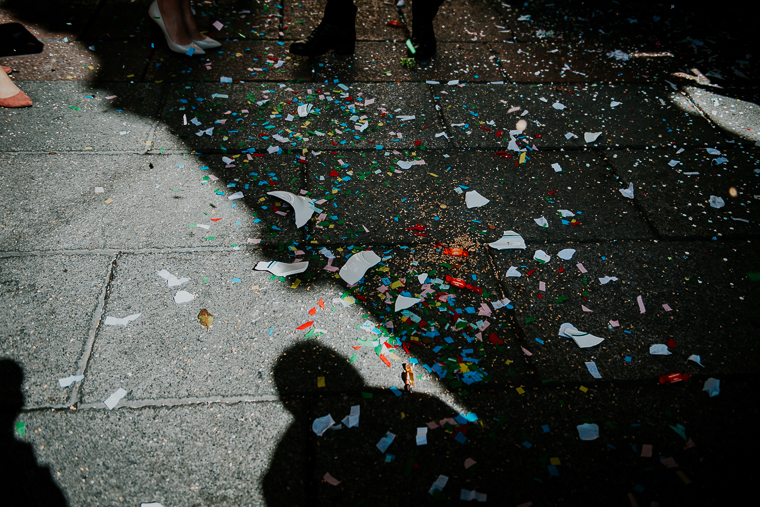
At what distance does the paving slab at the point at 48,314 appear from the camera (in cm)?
173

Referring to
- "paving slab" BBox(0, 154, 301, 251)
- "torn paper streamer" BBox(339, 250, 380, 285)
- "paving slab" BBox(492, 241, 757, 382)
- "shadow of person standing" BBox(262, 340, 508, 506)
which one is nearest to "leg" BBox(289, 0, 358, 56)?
"paving slab" BBox(0, 154, 301, 251)

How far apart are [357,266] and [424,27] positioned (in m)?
2.69

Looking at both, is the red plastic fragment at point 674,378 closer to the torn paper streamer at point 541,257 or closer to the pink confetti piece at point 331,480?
the torn paper streamer at point 541,257

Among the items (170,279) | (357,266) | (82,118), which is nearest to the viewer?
(170,279)

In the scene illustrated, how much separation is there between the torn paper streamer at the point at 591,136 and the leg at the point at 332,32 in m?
2.23

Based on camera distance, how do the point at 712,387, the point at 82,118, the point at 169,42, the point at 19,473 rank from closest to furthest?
the point at 19,473, the point at 712,387, the point at 82,118, the point at 169,42

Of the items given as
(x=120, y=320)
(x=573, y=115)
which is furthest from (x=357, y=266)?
(x=573, y=115)

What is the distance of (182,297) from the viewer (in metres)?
2.02

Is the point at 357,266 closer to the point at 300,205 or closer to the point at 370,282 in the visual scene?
the point at 370,282

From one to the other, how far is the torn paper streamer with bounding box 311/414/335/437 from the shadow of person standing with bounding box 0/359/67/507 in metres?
0.89

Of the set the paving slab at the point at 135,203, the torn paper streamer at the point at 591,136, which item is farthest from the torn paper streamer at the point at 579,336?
the torn paper streamer at the point at 591,136

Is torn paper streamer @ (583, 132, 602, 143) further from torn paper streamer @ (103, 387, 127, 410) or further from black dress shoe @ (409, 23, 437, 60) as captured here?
torn paper streamer @ (103, 387, 127, 410)

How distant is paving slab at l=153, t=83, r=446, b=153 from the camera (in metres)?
2.91

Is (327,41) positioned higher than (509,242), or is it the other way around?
(327,41)
